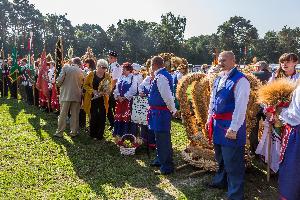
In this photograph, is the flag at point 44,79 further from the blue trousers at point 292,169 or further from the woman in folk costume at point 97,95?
the blue trousers at point 292,169

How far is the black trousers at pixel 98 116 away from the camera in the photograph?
9.62m

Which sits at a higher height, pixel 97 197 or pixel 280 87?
pixel 280 87

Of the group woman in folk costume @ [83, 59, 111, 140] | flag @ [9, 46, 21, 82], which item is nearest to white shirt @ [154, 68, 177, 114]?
woman in folk costume @ [83, 59, 111, 140]

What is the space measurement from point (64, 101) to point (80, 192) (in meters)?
4.08

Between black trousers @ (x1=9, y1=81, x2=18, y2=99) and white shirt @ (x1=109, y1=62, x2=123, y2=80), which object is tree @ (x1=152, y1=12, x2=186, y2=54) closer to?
black trousers @ (x1=9, y1=81, x2=18, y2=99)

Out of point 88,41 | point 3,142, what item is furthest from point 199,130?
point 88,41

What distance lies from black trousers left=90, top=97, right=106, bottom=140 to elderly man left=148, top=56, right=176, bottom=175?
2.87 m

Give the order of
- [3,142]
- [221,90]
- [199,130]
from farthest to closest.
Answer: [3,142] < [199,130] < [221,90]

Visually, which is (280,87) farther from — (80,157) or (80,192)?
(80,157)

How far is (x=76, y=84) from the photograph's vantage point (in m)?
9.69

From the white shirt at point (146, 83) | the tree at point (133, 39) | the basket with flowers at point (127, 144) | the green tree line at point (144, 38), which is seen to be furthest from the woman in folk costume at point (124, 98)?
the tree at point (133, 39)

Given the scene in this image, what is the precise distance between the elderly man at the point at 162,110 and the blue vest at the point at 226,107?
1.31 m

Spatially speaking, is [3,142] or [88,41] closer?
[3,142]

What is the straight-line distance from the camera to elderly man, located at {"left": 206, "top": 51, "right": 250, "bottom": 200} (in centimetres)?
512
